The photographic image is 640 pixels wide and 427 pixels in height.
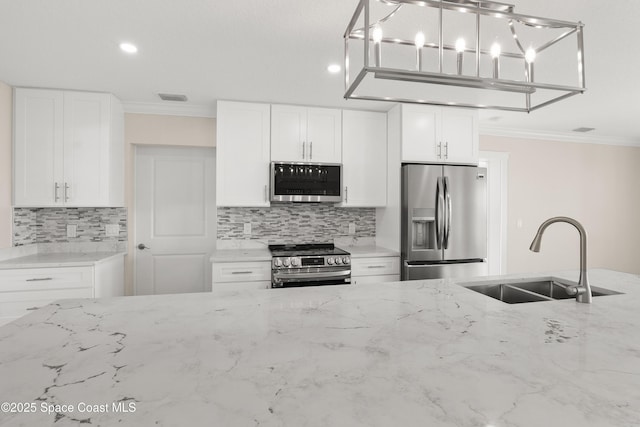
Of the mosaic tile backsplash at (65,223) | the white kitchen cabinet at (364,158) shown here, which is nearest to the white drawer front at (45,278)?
the mosaic tile backsplash at (65,223)

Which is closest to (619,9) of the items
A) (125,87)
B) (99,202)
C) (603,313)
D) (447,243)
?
(603,313)

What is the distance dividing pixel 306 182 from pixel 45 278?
236cm

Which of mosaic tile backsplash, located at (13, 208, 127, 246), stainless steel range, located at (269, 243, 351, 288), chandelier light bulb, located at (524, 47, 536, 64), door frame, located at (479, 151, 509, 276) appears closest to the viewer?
chandelier light bulb, located at (524, 47, 536, 64)

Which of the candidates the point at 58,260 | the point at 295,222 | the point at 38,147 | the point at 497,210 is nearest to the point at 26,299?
the point at 58,260

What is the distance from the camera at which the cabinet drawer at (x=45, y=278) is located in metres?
2.57

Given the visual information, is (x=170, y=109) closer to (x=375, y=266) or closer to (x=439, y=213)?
(x=375, y=266)

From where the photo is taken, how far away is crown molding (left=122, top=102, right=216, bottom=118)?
3322 mm

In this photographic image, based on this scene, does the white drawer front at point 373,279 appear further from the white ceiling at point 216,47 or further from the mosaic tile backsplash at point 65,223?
the mosaic tile backsplash at point 65,223

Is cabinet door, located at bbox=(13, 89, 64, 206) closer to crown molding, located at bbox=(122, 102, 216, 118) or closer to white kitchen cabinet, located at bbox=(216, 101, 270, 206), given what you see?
crown molding, located at bbox=(122, 102, 216, 118)

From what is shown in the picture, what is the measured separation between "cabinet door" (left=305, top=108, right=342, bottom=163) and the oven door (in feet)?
3.71

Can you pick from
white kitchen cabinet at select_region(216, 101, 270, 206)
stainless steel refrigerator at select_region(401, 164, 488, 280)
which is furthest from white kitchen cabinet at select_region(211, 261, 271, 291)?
stainless steel refrigerator at select_region(401, 164, 488, 280)

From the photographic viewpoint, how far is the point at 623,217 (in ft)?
16.1

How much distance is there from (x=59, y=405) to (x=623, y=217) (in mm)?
6668

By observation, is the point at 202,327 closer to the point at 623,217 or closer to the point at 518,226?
the point at 518,226
